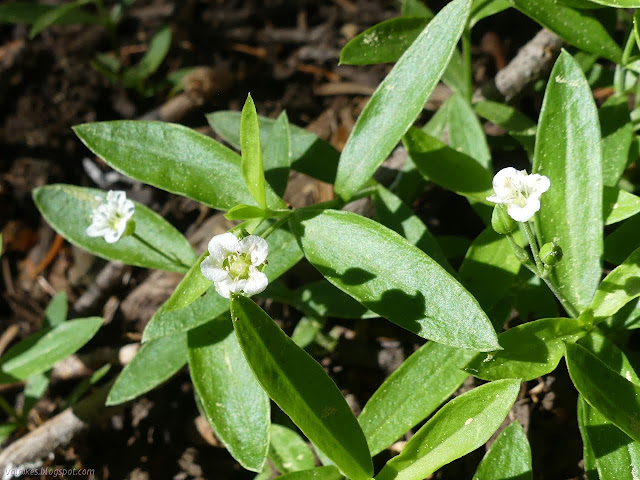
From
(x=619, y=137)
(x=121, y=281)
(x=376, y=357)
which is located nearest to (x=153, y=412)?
(x=121, y=281)

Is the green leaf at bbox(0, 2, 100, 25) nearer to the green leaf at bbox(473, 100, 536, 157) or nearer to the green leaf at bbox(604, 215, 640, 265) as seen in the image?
the green leaf at bbox(473, 100, 536, 157)

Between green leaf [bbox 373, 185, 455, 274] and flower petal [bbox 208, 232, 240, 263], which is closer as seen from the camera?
flower petal [bbox 208, 232, 240, 263]

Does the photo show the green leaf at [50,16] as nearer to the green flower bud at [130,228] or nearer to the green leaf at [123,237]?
the green leaf at [123,237]

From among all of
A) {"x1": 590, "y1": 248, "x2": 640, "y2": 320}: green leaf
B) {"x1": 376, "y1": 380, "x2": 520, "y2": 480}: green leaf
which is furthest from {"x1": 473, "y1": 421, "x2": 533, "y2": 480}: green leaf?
{"x1": 590, "y1": 248, "x2": 640, "y2": 320}: green leaf

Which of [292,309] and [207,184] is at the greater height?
[207,184]

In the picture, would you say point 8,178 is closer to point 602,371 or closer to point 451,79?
point 451,79

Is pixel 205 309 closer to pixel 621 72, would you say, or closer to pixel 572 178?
pixel 572 178
